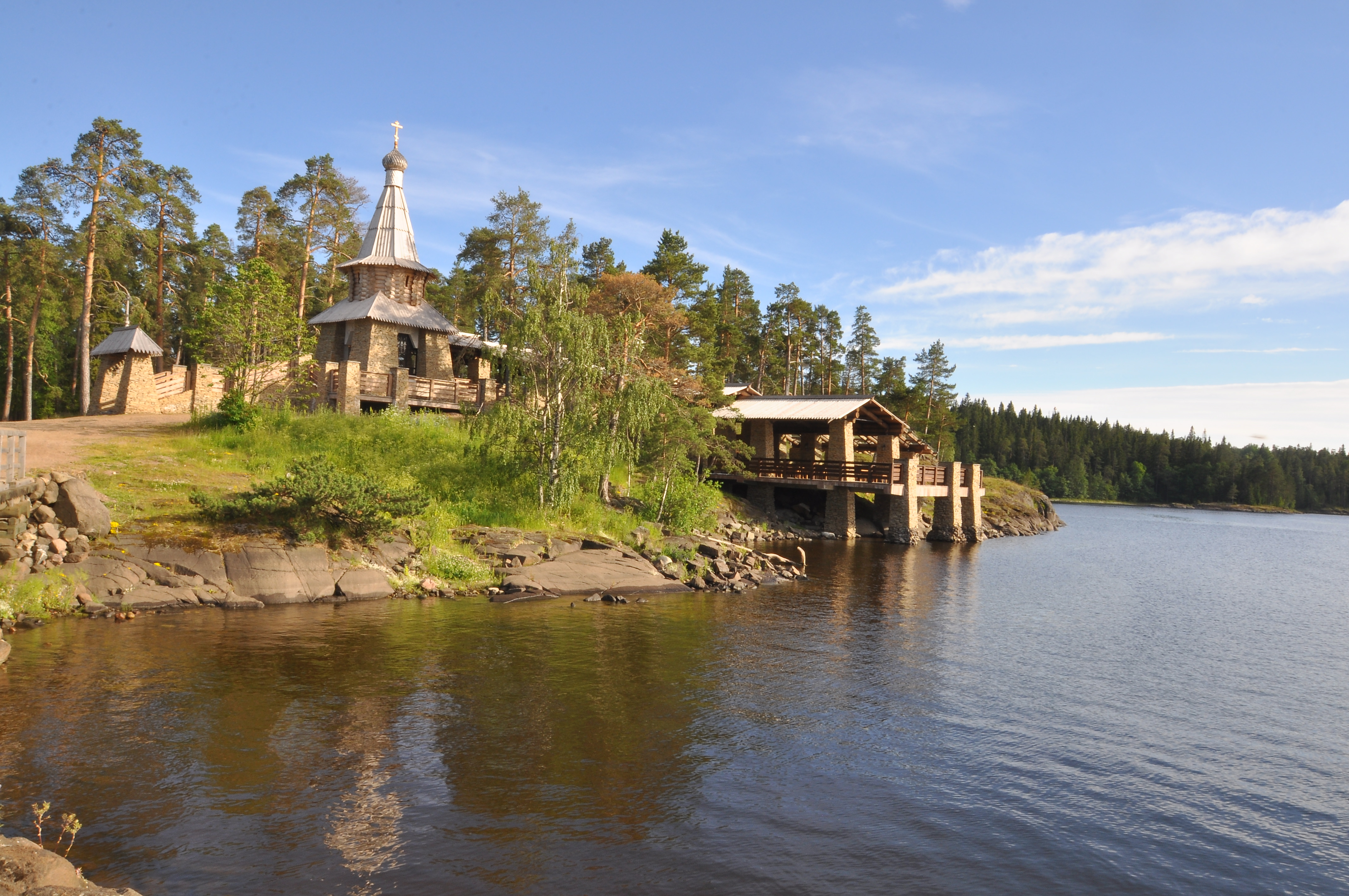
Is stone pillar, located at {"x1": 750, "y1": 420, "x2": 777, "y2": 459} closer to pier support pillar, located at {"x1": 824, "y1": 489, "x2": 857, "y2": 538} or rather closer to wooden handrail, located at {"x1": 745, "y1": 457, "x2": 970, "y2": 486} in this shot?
wooden handrail, located at {"x1": 745, "y1": 457, "x2": 970, "y2": 486}

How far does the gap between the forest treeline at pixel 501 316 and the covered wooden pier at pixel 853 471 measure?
4.42 metres

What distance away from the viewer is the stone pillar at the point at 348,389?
123ft

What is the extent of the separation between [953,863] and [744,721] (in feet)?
16.3

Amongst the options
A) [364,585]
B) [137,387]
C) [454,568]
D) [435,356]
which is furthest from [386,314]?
[364,585]

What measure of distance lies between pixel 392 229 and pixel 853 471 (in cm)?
2985

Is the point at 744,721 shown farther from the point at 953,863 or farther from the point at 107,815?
the point at 107,815

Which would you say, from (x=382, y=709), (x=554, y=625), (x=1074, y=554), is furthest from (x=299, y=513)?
(x=1074, y=554)

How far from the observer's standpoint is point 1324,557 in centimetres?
5209

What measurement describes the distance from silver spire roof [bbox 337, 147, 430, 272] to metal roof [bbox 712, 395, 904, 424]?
65.5 ft

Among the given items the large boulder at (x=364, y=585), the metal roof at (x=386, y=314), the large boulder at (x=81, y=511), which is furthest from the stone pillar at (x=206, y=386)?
the large boulder at (x=364, y=585)

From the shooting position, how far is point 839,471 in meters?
45.1

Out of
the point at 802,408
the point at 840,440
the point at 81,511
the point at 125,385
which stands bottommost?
the point at 81,511

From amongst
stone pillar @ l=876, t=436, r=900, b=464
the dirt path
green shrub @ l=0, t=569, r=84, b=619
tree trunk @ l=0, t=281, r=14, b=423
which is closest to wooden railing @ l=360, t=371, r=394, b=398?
the dirt path

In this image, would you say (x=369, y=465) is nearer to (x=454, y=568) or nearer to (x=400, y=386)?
(x=454, y=568)
